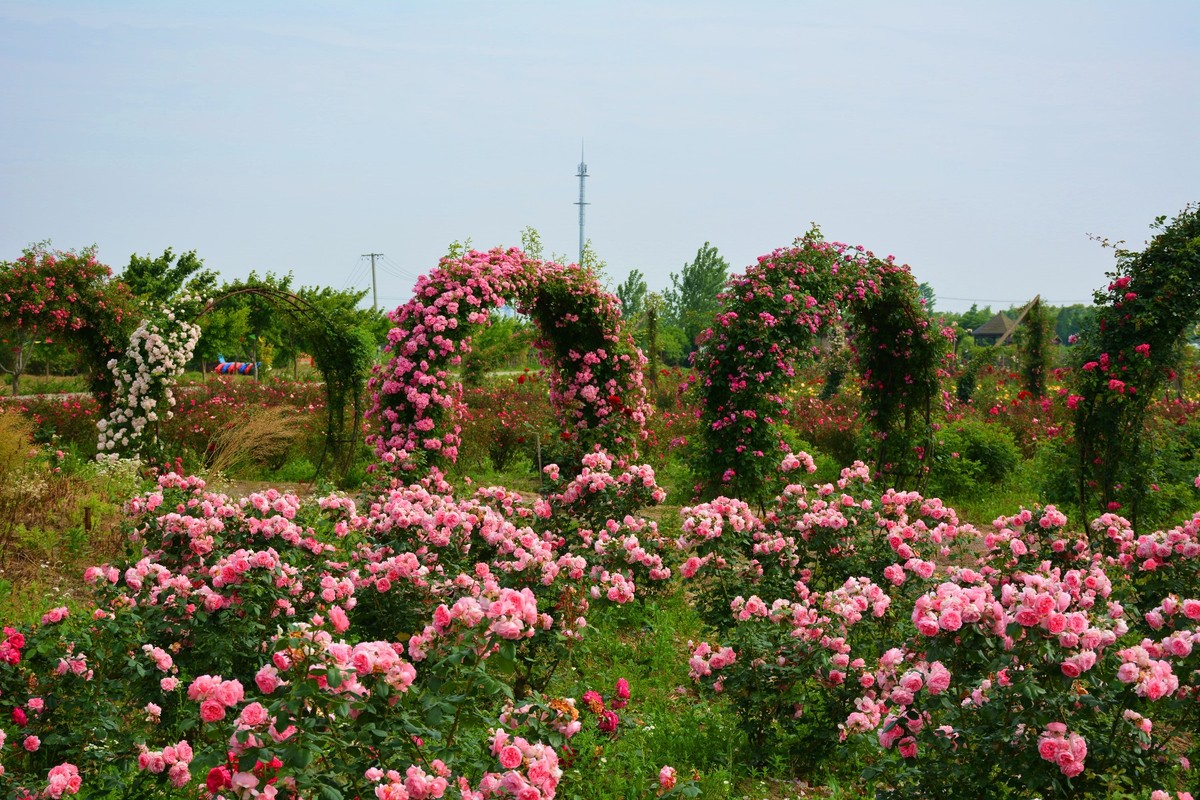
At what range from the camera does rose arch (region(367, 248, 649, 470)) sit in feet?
24.6

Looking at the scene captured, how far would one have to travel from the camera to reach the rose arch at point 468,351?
751 centimetres

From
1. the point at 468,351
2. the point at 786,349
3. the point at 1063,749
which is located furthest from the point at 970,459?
the point at 1063,749

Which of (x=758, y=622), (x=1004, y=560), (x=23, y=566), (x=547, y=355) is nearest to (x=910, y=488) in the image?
(x=547, y=355)

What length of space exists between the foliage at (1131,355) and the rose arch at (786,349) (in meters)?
2.38

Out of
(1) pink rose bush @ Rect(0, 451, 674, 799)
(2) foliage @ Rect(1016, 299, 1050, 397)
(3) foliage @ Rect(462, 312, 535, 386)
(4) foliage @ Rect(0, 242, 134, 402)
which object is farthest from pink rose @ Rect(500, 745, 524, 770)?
(2) foliage @ Rect(1016, 299, 1050, 397)

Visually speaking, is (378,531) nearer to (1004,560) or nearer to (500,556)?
(500,556)

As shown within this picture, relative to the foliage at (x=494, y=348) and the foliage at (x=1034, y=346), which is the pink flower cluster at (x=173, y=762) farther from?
the foliage at (x=1034, y=346)

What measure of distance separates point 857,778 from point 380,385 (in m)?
5.51

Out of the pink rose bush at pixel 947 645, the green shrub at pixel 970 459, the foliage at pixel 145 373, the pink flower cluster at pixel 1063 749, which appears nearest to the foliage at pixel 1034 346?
the green shrub at pixel 970 459

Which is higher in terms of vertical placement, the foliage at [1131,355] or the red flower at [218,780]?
the foliage at [1131,355]

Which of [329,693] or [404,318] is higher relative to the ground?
[404,318]

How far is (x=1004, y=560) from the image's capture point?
4395 mm

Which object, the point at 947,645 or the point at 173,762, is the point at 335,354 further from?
the point at 947,645

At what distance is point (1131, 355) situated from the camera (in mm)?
6441
